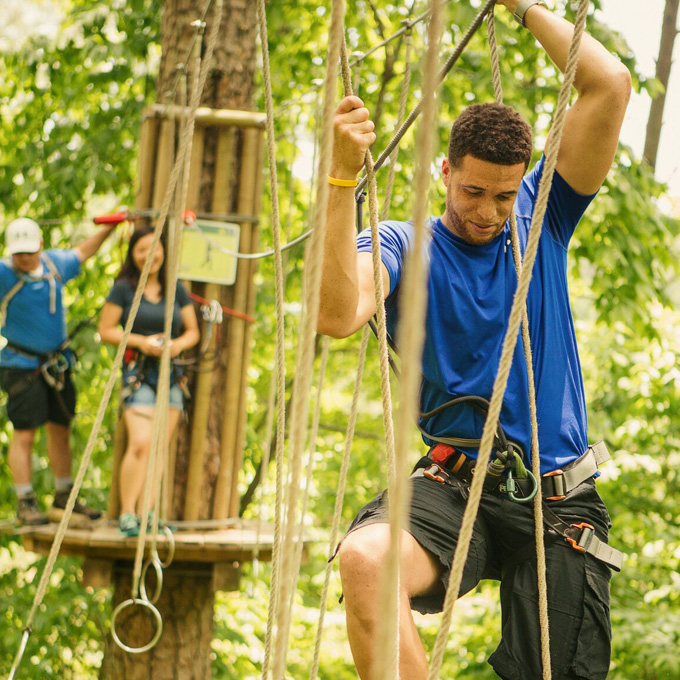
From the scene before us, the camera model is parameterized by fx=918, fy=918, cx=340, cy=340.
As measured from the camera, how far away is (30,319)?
3938 millimetres

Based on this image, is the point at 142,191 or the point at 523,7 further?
the point at 142,191

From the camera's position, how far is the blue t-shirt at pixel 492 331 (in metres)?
1.77

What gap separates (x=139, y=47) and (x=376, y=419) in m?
3.06

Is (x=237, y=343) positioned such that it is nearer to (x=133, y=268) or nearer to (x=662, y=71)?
(x=133, y=268)

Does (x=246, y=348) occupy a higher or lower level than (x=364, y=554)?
lower

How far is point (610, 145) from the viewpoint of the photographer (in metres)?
1.83

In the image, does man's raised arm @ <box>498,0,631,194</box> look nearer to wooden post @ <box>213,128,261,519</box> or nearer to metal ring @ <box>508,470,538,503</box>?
metal ring @ <box>508,470,538,503</box>

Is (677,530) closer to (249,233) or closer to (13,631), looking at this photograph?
(249,233)

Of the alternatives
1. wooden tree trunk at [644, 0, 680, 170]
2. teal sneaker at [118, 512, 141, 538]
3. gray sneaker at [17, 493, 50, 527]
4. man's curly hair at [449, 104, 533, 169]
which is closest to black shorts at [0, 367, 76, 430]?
gray sneaker at [17, 493, 50, 527]

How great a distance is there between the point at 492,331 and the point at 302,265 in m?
3.89

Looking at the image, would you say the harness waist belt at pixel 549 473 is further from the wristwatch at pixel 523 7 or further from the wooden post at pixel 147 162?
the wooden post at pixel 147 162

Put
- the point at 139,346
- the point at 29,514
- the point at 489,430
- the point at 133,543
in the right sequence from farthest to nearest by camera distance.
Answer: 1. the point at 29,514
2. the point at 139,346
3. the point at 133,543
4. the point at 489,430

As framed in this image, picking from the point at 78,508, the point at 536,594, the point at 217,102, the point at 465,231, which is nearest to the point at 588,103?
the point at 465,231

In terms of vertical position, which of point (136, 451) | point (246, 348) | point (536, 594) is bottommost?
point (136, 451)
